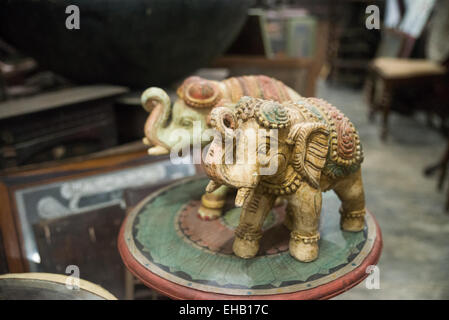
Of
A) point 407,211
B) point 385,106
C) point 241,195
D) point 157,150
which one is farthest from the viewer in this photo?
point 385,106

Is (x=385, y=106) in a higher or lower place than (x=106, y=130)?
lower

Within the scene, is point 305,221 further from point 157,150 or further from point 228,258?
point 157,150

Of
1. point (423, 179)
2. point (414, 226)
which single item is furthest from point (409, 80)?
point (414, 226)

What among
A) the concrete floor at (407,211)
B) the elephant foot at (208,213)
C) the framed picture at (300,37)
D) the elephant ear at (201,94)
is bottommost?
the concrete floor at (407,211)

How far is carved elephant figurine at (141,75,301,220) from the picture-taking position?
1125mm

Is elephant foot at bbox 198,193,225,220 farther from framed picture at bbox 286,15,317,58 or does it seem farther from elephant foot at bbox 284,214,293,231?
framed picture at bbox 286,15,317,58

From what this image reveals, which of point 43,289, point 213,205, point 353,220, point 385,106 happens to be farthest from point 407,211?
point 43,289

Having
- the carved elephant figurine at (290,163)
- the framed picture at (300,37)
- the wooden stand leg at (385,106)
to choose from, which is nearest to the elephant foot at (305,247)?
the carved elephant figurine at (290,163)

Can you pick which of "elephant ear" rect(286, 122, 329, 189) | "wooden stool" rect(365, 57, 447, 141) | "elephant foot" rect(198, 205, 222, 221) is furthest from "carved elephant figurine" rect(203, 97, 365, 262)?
"wooden stool" rect(365, 57, 447, 141)

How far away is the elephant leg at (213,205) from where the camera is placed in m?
1.20

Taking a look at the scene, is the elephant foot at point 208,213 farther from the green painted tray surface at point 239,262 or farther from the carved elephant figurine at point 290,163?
the carved elephant figurine at point 290,163

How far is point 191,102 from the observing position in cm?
114

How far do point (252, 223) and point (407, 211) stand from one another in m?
1.74

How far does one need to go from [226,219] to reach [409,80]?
261cm
